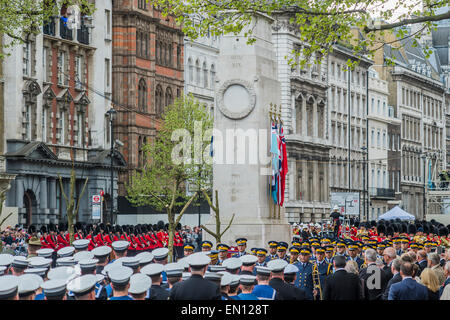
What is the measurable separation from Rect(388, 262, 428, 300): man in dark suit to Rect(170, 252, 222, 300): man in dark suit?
8.94 feet

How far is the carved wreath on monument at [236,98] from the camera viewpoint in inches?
1150

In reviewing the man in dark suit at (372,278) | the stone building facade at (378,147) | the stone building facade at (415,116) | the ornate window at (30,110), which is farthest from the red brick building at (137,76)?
the man in dark suit at (372,278)

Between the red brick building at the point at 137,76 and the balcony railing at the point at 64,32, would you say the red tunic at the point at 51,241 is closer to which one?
the balcony railing at the point at 64,32

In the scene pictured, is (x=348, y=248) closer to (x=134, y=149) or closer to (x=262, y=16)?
(x=262, y=16)

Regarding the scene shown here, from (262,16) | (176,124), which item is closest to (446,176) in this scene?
(176,124)

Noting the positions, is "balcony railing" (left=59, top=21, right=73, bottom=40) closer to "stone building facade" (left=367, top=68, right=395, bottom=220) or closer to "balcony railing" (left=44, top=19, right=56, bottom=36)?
"balcony railing" (left=44, top=19, right=56, bottom=36)

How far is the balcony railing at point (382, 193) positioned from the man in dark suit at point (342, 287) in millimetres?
87148

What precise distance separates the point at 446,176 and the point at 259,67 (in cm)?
7292

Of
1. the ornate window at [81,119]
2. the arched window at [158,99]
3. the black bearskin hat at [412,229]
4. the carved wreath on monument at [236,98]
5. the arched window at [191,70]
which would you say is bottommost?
the black bearskin hat at [412,229]

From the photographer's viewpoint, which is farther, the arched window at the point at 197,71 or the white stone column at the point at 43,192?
the arched window at the point at 197,71

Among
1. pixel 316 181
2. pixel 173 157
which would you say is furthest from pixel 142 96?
pixel 316 181

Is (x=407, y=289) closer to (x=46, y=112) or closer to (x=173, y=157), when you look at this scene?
(x=46, y=112)

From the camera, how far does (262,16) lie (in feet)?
97.6

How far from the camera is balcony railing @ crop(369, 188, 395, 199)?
102 meters
